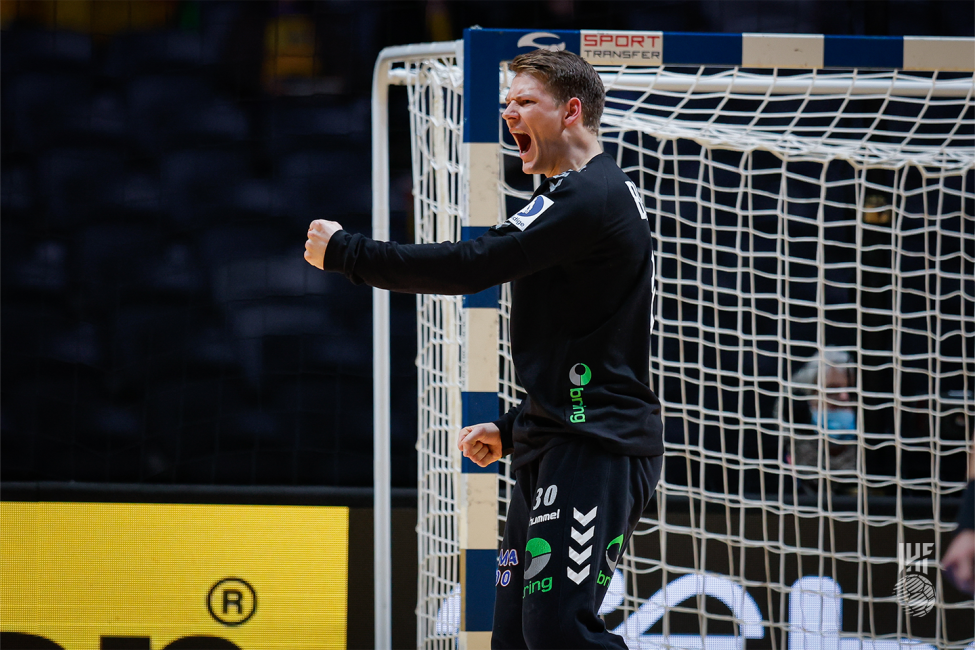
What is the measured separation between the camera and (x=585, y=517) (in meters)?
1.56

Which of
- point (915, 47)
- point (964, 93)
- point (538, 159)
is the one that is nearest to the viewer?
point (538, 159)

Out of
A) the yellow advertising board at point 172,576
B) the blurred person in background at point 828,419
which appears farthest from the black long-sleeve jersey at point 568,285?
the blurred person in background at point 828,419

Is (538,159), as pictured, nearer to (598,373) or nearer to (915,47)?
(598,373)

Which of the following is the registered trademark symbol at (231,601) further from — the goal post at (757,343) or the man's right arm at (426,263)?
the man's right arm at (426,263)

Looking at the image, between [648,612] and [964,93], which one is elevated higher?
[964,93]

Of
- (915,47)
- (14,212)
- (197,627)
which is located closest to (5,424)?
(14,212)

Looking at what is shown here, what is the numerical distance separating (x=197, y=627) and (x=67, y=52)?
2.44m

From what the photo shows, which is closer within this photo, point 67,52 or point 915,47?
point 915,47

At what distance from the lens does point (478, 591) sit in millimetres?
2113

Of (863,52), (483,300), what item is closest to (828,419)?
(863,52)

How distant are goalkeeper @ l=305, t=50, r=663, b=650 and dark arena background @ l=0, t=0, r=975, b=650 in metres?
2.09

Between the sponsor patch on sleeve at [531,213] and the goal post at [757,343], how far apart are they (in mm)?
490

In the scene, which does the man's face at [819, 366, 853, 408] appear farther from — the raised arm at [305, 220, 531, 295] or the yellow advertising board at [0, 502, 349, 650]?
the raised arm at [305, 220, 531, 295]

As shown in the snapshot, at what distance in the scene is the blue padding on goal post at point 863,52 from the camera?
217cm
